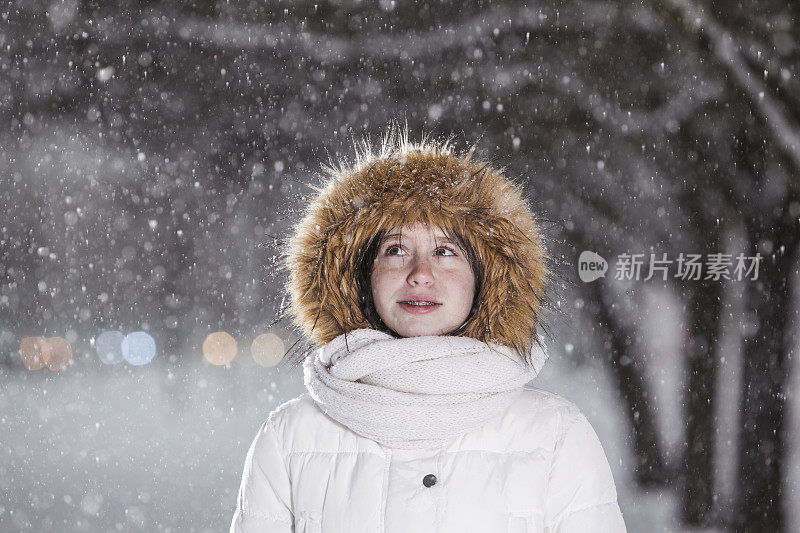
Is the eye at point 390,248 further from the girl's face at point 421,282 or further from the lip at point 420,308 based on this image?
the lip at point 420,308

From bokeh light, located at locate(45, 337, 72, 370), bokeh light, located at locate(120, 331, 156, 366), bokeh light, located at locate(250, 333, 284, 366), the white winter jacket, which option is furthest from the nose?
bokeh light, located at locate(45, 337, 72, 370)

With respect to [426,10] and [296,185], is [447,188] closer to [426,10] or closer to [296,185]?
[426,10]

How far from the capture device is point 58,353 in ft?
36.1

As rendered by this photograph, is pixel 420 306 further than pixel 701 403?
No

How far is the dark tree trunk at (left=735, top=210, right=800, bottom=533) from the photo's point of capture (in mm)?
3508

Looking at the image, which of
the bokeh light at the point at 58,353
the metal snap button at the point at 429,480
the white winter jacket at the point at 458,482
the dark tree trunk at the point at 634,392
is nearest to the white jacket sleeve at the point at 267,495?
the white winter jacket at the point at 458,482

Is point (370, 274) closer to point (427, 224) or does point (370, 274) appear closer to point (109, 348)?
point (427, 224)

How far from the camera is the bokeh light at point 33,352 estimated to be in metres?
9.63

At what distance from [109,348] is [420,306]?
11.2m

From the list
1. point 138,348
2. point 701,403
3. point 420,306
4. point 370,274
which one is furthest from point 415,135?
point 138,348

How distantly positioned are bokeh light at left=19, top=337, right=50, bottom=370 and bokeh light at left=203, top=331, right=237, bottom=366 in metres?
2.33

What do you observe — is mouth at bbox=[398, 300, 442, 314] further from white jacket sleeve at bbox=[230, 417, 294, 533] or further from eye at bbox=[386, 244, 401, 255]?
white jacket sleeve at bbox=[230, 417, 294, 533]

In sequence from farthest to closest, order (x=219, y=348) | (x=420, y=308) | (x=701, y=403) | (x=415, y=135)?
(x=219, y=348), (x=415, y=135), (x=701, y=403), (x=420, y=308)

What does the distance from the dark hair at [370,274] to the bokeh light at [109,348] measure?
35.1ft
